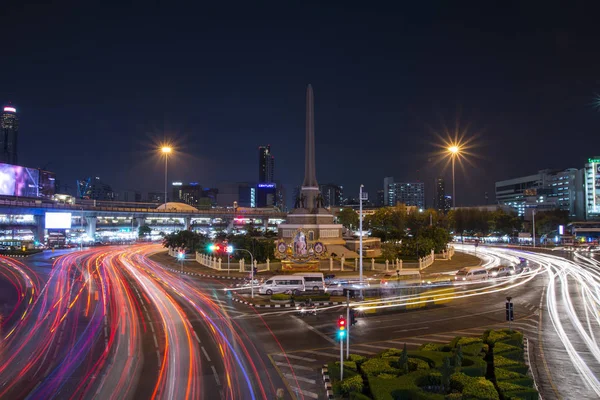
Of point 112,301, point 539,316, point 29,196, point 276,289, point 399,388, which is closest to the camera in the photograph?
point 399,388

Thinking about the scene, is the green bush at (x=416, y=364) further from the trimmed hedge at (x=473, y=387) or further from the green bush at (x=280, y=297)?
the green bush at (x=280, y=297)

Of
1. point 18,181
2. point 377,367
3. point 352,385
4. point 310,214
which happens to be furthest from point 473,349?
point 18,181

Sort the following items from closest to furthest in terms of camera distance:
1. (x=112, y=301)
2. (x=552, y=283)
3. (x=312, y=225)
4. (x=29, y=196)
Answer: (x=112, y=301) < (x=552, y=283) < (x=312, y=225) < (x=29, y=196)

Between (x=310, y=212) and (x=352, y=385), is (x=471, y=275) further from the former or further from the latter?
(x=352, y=385)

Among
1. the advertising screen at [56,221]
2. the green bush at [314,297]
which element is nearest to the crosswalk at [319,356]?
the green bush at [314,297]

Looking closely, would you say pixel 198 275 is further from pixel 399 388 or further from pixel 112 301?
pixel 399 388

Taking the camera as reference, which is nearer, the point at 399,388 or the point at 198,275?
the point at 399,388

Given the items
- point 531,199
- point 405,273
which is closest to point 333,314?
point 405,273

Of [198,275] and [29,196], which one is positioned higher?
[29,196]
